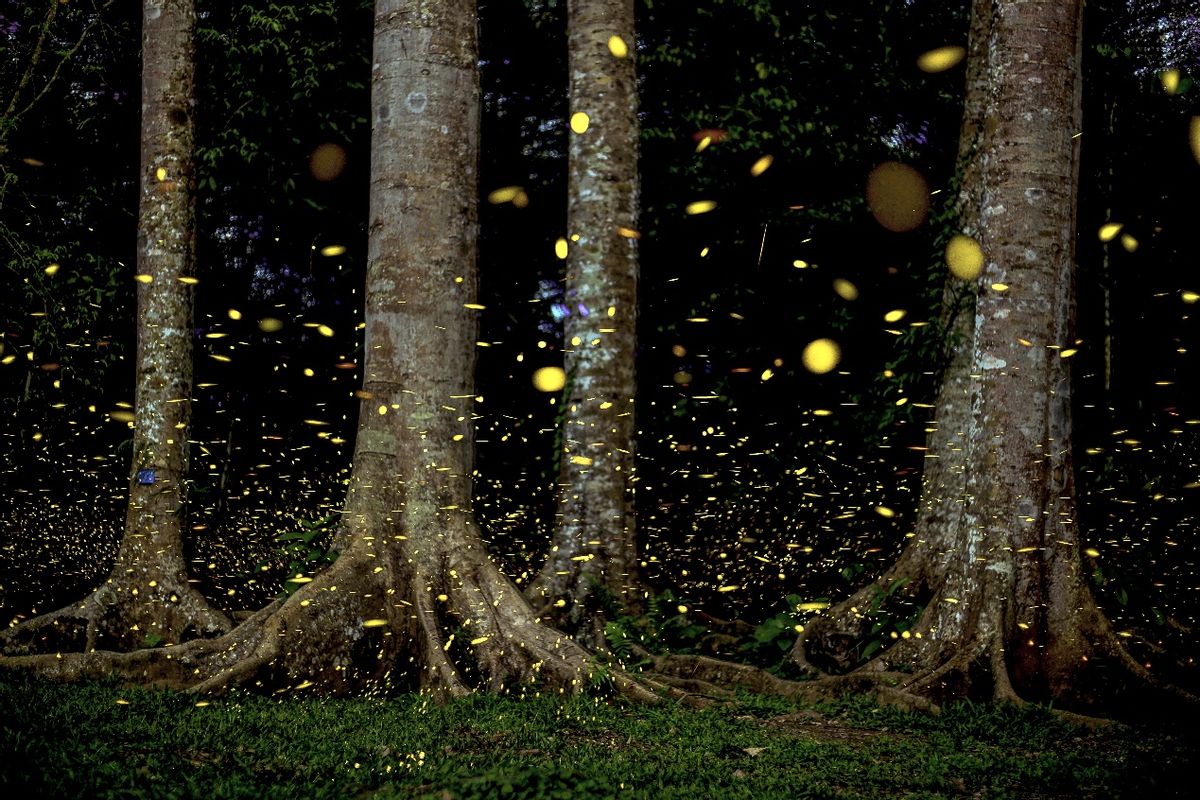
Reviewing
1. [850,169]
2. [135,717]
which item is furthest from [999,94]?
[135,717]

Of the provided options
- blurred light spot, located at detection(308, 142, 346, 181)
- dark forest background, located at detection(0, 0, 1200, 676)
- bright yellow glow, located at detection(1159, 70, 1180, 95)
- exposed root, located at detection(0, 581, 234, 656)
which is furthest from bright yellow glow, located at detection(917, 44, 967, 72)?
exposed root, located at detection(0, 581, 234, 656)

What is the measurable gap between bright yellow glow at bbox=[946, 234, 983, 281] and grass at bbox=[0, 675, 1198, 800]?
292cm

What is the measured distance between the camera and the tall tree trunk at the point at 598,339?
7.21 metres

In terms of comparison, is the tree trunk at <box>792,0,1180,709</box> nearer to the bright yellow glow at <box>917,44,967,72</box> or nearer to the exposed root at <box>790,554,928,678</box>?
the exposed root at <box>790,554,928,678</box>

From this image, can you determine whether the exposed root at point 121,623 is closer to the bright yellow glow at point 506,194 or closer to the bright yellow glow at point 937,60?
the bright yellow glow at point 506,194

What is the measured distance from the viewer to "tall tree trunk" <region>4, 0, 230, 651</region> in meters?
7.28

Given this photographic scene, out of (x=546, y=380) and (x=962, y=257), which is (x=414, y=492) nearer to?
(x=546, y=380)

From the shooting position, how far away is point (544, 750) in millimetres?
5016

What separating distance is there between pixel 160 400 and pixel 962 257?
5.67 m

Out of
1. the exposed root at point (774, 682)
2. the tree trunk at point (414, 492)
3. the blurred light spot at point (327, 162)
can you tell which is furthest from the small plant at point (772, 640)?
the blurred light spot at point (327, 162)

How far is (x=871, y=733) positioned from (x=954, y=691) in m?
0.81

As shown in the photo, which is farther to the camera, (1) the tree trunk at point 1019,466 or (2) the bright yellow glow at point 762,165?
(2) the bright yellow glow at point 762,165

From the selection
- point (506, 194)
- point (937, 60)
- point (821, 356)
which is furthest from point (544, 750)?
point (937, 60)

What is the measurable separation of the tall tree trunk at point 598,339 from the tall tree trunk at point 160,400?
244 centimetres
